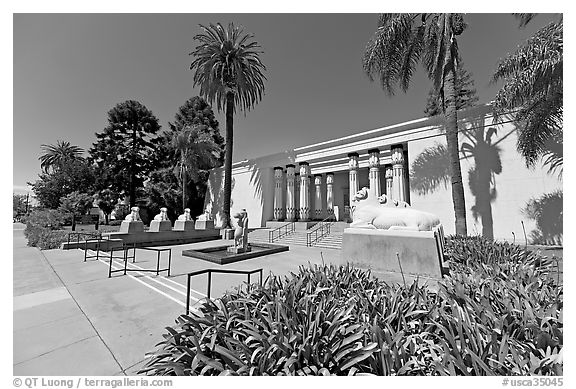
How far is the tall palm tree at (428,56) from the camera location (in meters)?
9.52

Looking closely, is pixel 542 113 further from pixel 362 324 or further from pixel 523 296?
pixel 362 324

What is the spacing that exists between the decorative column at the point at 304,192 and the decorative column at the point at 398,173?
7191 mm

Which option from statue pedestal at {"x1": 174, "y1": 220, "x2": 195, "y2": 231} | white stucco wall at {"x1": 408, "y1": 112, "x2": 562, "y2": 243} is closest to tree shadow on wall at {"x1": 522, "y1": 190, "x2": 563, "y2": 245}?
white stucco wall at {"x1": 408, "y1": 112, "x2": 562, "y2": 243}

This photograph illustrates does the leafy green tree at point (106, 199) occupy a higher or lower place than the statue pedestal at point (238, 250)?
higher

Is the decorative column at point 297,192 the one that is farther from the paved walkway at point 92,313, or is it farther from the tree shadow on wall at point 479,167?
the paved walkway at point 92,313

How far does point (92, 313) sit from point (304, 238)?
11.9 meters

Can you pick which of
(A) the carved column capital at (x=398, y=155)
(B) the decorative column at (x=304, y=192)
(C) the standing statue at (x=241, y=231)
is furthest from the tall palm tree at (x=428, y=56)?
(B) the decorative column at (x=304, y=192)

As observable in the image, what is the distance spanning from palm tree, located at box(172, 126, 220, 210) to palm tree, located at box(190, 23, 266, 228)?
7.03 m

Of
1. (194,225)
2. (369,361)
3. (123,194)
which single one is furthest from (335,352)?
(123,194)

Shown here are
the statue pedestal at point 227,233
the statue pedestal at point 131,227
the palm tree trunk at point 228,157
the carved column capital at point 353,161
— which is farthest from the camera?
the carved column capital at point 353,161

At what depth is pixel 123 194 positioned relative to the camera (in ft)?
88.5

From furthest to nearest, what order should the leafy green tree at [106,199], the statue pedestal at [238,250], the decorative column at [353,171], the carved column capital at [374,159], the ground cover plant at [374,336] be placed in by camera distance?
the leafy green tree at [106,199]
the decorative column at [353,171]
the carved column capital at [374,159]
the statue pedestal at [238,250]
the ground cover plant at [374,336]

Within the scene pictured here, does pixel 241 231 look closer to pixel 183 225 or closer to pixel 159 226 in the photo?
pixel 159 226

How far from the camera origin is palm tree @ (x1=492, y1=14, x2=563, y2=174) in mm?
5668
